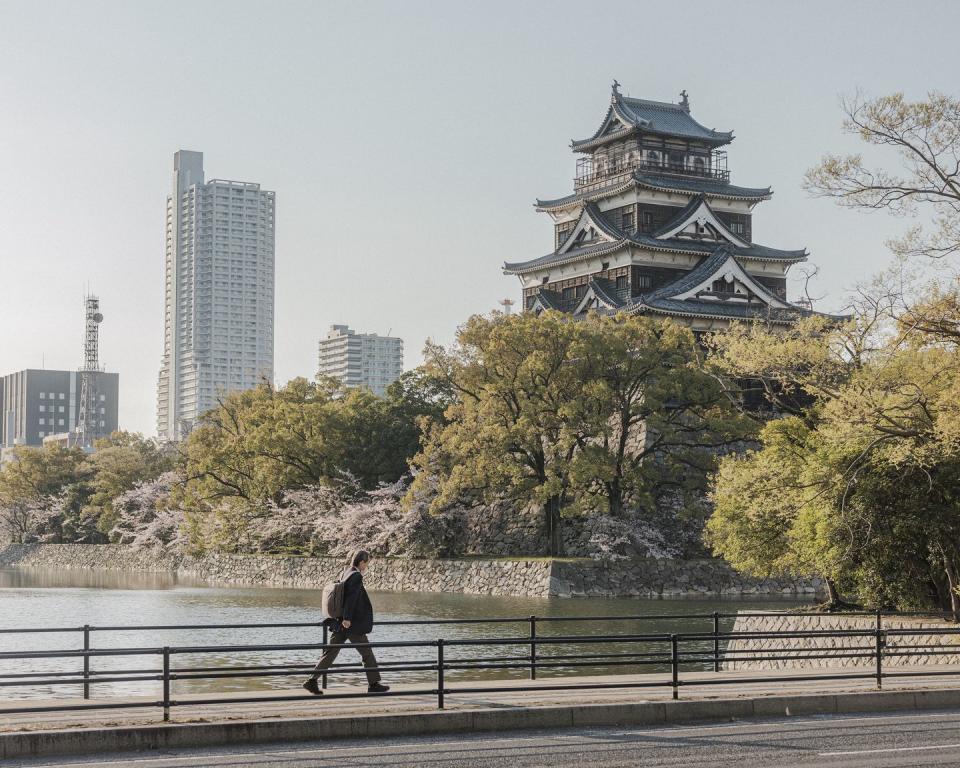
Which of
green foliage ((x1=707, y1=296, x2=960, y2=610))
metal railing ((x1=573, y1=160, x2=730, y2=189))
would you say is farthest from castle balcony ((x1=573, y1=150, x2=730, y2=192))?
green foliage ((x1=707, y1=296, x2=960, y2=610))

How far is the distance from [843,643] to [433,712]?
47.9 ft

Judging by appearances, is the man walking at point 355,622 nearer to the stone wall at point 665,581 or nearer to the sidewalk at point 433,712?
the sidewalk at point 433,712

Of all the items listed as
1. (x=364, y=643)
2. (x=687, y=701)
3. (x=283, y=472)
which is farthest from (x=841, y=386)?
(x=283, y=472)

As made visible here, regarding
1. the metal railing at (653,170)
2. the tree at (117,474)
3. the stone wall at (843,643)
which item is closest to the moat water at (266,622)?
the stone wall at (843,643)

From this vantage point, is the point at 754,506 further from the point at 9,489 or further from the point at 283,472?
the point at 9,489

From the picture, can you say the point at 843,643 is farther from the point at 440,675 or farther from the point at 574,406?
the point at 574,406

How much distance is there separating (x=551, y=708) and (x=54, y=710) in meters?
5.47

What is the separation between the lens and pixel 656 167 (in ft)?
246

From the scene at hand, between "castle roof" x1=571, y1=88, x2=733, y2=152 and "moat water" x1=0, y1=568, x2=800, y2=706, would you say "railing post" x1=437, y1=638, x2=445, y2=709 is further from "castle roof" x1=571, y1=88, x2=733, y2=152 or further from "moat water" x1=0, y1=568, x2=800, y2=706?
"castle roof" x1=571, y1=88, x2=733, y2=152

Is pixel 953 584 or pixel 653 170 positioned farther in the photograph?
pixel 653 170

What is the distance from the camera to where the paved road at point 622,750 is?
1277cm

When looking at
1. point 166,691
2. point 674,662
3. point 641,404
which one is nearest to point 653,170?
point 641,404

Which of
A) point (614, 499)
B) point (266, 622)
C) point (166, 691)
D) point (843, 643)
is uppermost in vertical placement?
point (614, 499)

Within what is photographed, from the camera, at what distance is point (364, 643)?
1541 centimetres
